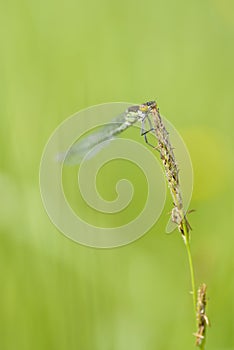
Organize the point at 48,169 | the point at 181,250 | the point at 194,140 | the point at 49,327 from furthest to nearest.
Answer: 1. the point at 194,140
2. the point at 181,250
3. the point at 48,169
4. the point at 49,327

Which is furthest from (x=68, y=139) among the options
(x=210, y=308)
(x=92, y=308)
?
(x=210, y=308)

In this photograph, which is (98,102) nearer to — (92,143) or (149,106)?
(92,143)

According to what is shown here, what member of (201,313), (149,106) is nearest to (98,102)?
(149,106)

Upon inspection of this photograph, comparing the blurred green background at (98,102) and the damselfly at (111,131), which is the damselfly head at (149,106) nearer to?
the damselfly at (111,131)

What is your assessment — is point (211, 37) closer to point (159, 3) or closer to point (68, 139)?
point (159, 3)

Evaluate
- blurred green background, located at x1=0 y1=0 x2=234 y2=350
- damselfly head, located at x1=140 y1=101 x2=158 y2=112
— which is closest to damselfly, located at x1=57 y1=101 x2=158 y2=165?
damselfly head, located at x1=140 y1=101 x2=158 y2=112

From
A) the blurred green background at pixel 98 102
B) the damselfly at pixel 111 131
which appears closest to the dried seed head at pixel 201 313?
the damselfly at pixel 111 131

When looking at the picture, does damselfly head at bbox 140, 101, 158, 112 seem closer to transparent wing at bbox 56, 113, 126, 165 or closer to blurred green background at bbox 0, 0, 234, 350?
transparent wing at bbox 56, 113, 126, 165
